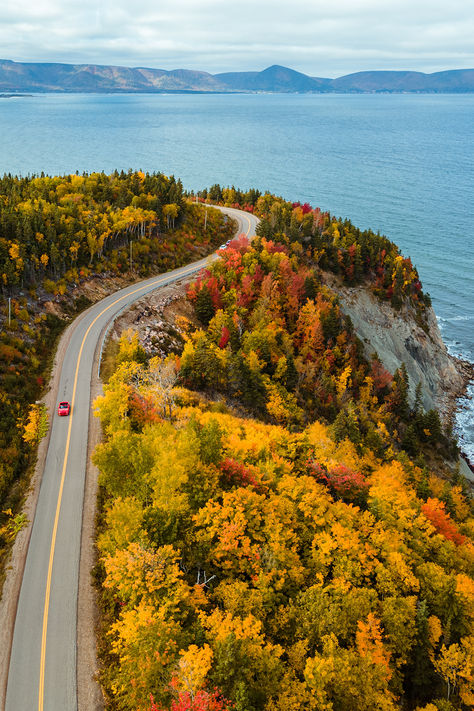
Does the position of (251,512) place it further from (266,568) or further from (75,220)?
(75,220)

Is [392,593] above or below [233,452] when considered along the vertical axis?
below

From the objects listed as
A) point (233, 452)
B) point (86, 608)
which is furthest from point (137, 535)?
point (233, 452)

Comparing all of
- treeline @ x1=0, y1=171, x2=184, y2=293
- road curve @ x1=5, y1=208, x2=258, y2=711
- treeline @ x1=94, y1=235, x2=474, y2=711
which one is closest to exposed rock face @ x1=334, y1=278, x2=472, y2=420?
treeline @ x1=94, y1=235, x2=474, y2=711

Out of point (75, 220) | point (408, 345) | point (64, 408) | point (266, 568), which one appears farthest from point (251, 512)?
point (408, 345)

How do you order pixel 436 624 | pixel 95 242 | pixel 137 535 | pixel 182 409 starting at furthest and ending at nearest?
pixel 95 242 < pixel 182 409 < pixel 436 624 < pixel 137 535

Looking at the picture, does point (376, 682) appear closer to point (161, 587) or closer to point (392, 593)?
point (392, 593)

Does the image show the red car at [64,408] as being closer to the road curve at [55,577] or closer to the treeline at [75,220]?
the road curve at [55,577]
